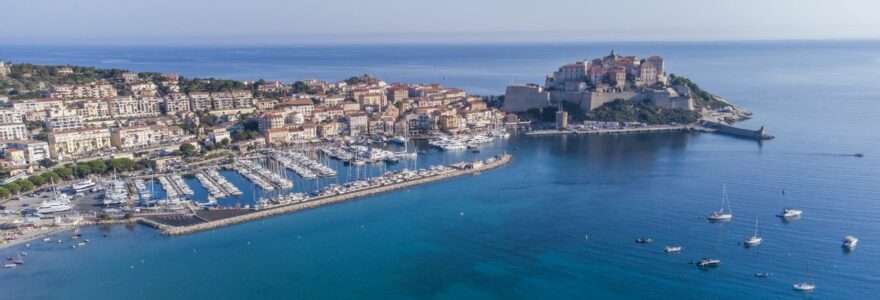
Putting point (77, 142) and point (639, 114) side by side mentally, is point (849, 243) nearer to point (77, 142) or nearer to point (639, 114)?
point (639, 114)

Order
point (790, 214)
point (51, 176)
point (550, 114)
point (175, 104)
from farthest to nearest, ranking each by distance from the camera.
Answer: point (550, 114)
point (175, 104)
point (51, 176)
point (790, 214)

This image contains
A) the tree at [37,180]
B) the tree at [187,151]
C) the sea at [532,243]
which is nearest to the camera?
the sea at [532,243]

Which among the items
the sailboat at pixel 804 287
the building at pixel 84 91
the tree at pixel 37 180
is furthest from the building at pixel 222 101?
the sailboat at pixel 804 287

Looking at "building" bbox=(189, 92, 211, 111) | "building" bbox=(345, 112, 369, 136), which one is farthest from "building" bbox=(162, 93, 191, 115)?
"building" bbox=(345, 112, 369, 136)

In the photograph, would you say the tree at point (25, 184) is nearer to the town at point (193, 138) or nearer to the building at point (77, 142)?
the town at point (193, 138)

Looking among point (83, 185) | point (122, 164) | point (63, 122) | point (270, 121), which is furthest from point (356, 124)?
point (83, 185)

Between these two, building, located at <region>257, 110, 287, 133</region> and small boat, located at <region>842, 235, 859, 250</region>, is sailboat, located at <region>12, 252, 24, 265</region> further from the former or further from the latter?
small boat, located at <region>842, 235, 859, 250</region>
